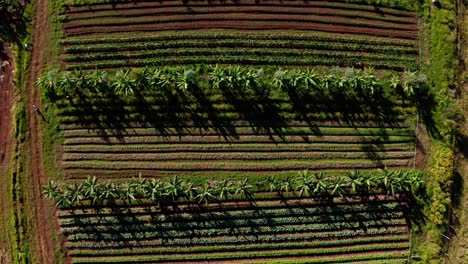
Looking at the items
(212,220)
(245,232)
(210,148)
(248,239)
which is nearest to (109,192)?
(212,220)

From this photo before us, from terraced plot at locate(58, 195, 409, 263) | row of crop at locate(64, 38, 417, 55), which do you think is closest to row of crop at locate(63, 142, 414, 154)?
terraced plot at locate(58, 195, 409, 263)

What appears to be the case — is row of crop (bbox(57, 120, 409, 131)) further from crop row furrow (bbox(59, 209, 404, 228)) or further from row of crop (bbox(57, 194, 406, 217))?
crop row furrow (bbox(59, 209, 404, 228))

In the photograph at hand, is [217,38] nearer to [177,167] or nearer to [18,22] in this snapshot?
[177,167]

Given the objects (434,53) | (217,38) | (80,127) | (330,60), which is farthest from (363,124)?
(80,127)

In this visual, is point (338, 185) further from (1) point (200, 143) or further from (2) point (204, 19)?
(2) point (204, 19)

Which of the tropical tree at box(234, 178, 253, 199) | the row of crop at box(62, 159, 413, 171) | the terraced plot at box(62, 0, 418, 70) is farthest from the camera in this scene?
the terraced plot at box(62, 0, 418, 70)

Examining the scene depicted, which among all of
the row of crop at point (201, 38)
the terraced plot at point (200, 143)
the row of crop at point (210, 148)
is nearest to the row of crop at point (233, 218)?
the terraced plot at point (200, 143)
